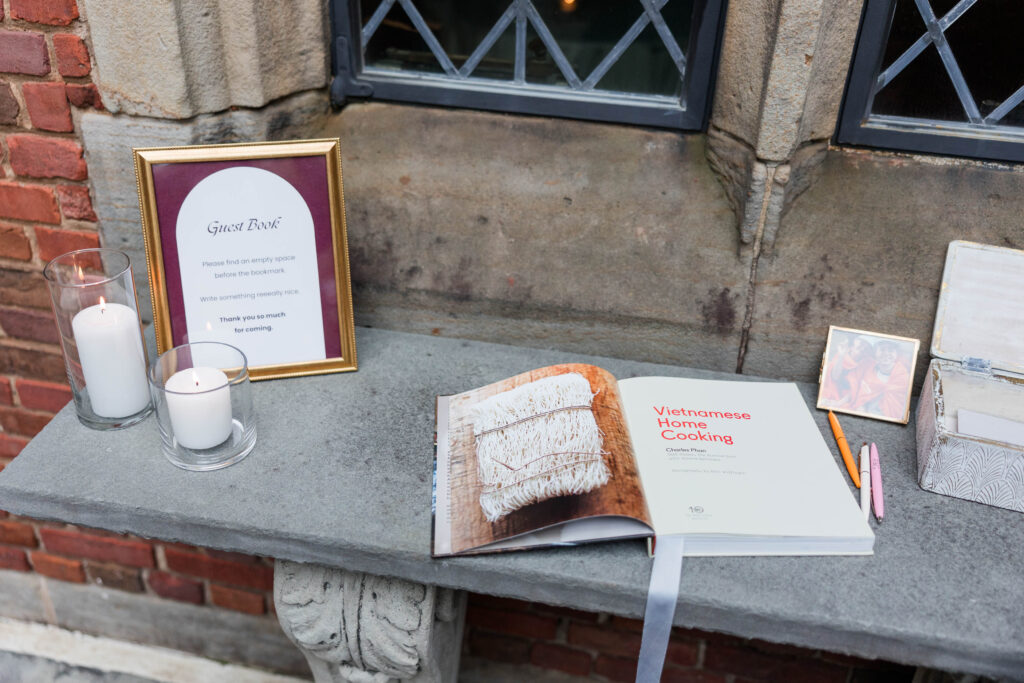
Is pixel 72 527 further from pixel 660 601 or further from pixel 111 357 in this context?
pixel 660 601

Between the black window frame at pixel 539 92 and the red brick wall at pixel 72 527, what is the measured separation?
381 millimetres

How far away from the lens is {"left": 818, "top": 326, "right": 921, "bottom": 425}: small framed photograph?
3.83 ft

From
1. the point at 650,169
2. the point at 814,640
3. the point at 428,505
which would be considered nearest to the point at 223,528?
the point at 428,505

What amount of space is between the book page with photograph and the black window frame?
0.42m

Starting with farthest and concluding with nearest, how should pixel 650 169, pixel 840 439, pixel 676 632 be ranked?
pixel 676 632, pixel 650 169, pixel 840 439

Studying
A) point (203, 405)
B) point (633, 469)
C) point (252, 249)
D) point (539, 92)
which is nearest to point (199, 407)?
point (203, 405)

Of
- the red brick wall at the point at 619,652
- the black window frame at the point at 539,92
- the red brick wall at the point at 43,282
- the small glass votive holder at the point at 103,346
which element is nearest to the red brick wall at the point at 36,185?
the red brick wall at the point at 43,282

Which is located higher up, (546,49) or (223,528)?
(546,49)

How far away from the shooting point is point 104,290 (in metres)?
1.06

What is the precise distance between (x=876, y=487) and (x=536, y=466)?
1.46ft

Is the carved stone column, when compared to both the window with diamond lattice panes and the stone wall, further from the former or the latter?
the window with diamond lattice panes

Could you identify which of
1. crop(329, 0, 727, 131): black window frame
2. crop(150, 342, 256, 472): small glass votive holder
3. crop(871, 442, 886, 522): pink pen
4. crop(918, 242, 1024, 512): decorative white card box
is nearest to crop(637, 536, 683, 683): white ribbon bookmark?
crop(871, 442, 886, 522): pink pen

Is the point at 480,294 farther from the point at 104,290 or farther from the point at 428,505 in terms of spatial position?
the point at 104,290

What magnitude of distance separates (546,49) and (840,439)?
2.48 ft
